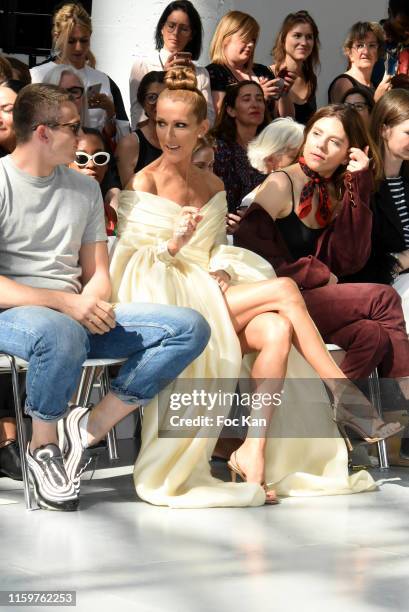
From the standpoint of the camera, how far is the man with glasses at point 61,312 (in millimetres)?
4234

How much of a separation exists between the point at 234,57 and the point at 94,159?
211cm

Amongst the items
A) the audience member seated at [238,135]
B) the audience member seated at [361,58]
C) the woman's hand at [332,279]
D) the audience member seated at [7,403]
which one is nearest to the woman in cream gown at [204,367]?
the woman's hand at [332,279]

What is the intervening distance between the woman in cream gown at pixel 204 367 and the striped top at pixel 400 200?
3.27 ft

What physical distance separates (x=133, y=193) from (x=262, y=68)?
2.75 meters

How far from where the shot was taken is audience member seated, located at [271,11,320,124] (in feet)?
25.2

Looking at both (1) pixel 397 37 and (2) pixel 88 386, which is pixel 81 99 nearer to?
(2) pixel 88 386

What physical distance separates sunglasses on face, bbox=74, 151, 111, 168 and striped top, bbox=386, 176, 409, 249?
1.45 meters

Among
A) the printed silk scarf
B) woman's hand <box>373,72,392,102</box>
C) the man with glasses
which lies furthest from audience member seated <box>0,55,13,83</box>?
woman's hand <box>373,72,392,102</box>

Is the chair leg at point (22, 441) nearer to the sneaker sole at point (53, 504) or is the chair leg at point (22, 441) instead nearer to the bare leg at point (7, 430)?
the sneaker sole at point (53, 504)

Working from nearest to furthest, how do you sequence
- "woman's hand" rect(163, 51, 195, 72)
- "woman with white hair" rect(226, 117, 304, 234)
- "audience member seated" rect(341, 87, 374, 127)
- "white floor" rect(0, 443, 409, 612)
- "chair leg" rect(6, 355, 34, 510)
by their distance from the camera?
1. "white floor" rect(0, 443, 409, 612)
2. "chair leg" rect(6, 355, 34, 510)
3. "woman's hand" rect(163, 51, 195, 72)
4. "woman with white hair" rect(226, 117, 304, 234)
5. "audience member seated" rect(341, 87, 374, 127)

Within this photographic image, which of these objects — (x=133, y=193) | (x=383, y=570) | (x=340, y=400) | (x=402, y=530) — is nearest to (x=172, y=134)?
(x=133, y=193)

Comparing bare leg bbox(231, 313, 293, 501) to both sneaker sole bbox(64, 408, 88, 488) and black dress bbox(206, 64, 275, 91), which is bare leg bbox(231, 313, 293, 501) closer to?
sneaker sole bbox(64, 408, 88, 488)

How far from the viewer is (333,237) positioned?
18.1 ft

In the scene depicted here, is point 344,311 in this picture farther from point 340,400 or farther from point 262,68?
point 262,68
